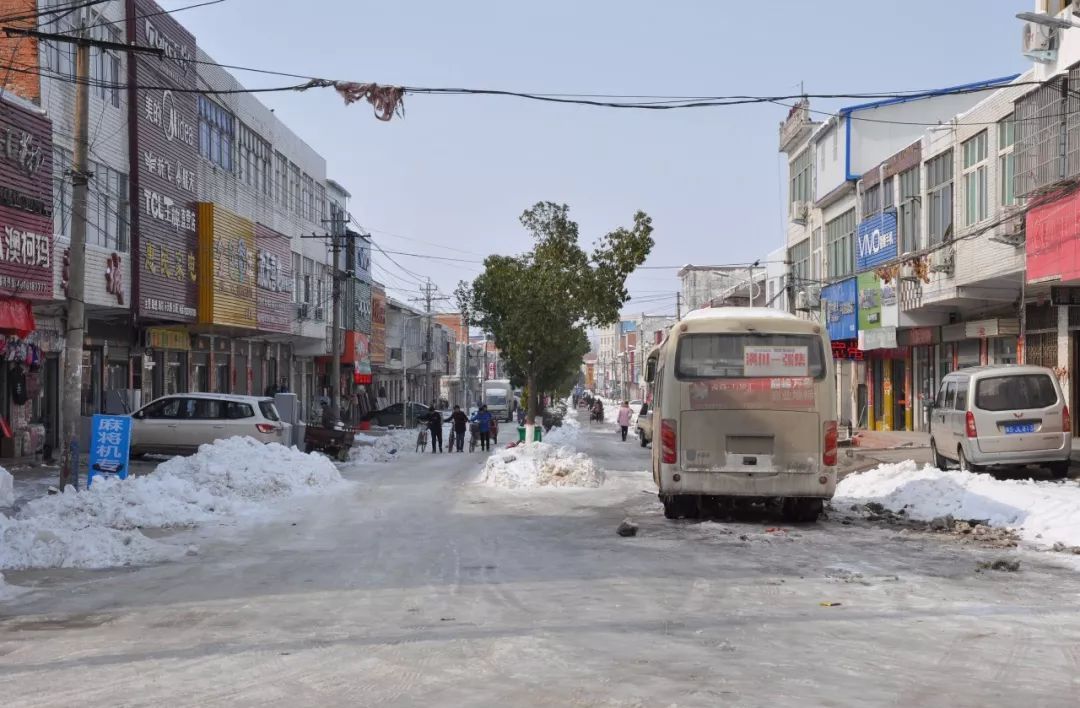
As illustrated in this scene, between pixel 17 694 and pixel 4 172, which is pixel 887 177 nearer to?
pixel 4 172

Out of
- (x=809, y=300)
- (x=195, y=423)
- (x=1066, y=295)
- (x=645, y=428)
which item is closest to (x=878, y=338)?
(x=645, y=428)

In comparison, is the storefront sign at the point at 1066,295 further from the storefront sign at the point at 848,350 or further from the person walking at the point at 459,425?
the person walking at the point at 459,425

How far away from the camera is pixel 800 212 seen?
5162 centimetres

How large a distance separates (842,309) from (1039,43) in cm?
2186

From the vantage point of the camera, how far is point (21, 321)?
23.7 metres

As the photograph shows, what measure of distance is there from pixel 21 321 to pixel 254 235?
52.0ft

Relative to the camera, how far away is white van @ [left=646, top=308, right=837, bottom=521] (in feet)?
51.6

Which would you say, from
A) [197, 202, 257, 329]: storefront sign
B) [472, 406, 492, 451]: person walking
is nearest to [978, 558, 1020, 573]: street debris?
[197, 202, 257, 329]: storefront sign

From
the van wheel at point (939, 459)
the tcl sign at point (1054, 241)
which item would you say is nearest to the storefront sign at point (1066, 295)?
the tcl sign at point (1054, 241)

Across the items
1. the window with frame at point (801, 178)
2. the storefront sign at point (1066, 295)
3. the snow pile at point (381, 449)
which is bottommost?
the snow pile at point (381, 449)

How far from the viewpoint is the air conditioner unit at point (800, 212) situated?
50844mm

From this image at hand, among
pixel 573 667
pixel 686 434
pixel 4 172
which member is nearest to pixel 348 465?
pixel 4 172

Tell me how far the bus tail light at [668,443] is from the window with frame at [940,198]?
1780 cm

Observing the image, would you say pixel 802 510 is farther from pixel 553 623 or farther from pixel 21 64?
pixel 21 64
